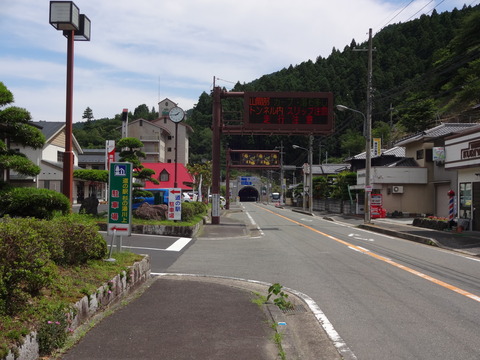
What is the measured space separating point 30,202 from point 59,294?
3.18 metres

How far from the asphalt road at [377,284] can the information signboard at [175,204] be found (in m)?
3.31

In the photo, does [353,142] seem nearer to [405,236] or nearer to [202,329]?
[405,236]

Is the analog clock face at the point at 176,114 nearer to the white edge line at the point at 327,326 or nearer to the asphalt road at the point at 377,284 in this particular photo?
the asphalt road at the point at 377,284

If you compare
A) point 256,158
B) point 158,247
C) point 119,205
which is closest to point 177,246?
point 158,247

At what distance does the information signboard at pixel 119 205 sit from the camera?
31.7ft

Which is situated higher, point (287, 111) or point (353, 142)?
point (353, 142)

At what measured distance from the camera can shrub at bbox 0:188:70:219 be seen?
8.05 metres

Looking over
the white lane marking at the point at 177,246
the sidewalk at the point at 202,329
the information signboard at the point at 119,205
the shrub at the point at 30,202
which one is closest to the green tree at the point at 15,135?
the shrub at the point at 30,202

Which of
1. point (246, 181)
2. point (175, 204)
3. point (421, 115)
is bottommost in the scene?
point (175, 204)

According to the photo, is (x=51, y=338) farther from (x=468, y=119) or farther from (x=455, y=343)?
(x=468, y=119)

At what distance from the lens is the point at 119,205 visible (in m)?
9.67

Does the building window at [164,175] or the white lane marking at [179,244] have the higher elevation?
the building window at [164,175]

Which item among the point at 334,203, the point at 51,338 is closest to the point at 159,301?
the point at 51,338

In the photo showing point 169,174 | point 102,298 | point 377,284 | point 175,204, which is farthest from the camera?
point 169,174
